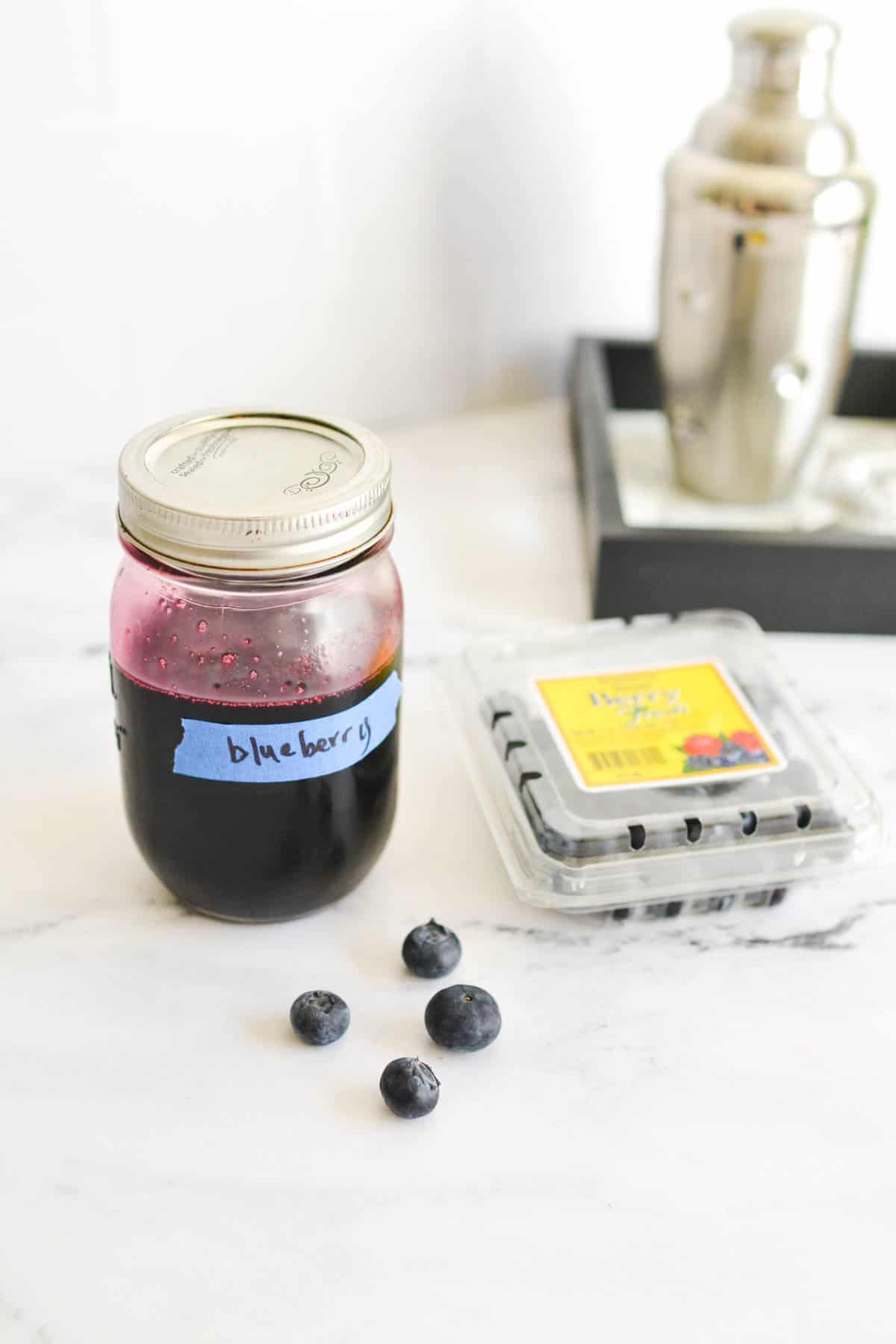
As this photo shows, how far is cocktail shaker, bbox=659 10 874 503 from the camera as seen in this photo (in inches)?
34.3

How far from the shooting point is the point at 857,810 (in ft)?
2.10

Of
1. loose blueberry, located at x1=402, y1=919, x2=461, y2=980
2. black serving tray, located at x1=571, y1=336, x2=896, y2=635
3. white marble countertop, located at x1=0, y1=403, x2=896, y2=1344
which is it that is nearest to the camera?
white marble countertop, located at x1=0, y1=403, x2=896, y2=1344

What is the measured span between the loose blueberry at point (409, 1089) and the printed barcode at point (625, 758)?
7.4 inches

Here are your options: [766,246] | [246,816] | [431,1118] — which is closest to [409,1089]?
[431,1118]

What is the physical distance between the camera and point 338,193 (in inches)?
39.9

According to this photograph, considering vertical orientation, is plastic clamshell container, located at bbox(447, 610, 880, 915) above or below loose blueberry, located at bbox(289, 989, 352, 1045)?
above

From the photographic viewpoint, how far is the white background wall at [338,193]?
0.91 metres

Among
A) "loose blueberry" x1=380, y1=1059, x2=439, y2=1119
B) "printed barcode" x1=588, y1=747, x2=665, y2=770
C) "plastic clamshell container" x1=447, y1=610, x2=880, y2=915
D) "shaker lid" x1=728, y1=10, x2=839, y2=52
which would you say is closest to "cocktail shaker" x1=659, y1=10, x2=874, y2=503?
"shaker lid" x1=728, y1=10, x2=839, y2=52

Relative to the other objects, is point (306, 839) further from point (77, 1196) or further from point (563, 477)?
point (563, 477)

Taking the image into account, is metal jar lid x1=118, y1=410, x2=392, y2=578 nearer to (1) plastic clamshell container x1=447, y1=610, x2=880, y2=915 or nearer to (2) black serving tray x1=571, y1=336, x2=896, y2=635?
(1) plastic clamshell container x1=447, y1=610, x2=880, y2=915

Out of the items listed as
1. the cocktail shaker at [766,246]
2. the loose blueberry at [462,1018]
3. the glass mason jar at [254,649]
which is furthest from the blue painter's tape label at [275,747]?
the cocktail shaker at [766,246]

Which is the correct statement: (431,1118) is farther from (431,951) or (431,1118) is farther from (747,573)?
(747,573)

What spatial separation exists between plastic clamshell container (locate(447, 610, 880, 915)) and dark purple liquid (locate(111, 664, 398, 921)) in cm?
8

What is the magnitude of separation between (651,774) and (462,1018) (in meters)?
0.17
